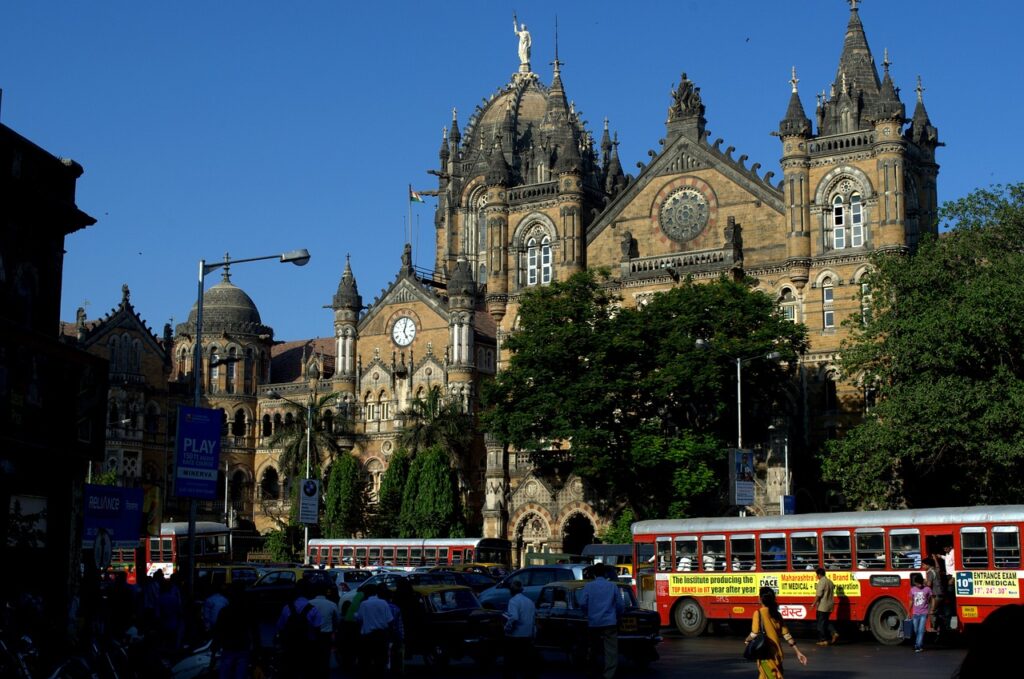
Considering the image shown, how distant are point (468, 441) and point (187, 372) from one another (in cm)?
2596

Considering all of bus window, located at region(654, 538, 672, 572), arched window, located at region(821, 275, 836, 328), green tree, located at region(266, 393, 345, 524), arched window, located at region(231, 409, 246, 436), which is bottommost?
bus window, located at region(654, 538, 672, 572)

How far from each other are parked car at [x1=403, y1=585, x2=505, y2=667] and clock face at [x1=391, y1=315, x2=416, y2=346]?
5688 centimetres

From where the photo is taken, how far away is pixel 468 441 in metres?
A: 74.3

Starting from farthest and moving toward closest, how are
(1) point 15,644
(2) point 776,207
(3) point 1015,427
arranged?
(2) point 776,207 → (3) point 1015,427 → (1) point 15,644

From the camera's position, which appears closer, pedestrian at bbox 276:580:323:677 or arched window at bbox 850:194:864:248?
pedestrian at bbox 276:580:323:677

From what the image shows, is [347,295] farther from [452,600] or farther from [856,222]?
[452,600]

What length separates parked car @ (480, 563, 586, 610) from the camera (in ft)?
103

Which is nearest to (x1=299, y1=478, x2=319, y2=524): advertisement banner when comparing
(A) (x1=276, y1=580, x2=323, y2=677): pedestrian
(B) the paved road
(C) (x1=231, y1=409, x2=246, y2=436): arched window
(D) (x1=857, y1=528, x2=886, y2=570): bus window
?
(B) the paved road

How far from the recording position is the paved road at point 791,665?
933 inches

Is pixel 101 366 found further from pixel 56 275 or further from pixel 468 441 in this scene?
pixel 468 441

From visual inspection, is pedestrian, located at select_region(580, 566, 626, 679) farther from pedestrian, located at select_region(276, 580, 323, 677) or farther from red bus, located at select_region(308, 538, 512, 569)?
red bus, located at select_region(308, 538, 512, 569)

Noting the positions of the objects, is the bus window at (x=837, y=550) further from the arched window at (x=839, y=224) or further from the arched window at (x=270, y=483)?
the arched window at (x=270, y=483)

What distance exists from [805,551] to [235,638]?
764 inches

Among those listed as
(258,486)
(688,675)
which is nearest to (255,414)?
(258,486)
